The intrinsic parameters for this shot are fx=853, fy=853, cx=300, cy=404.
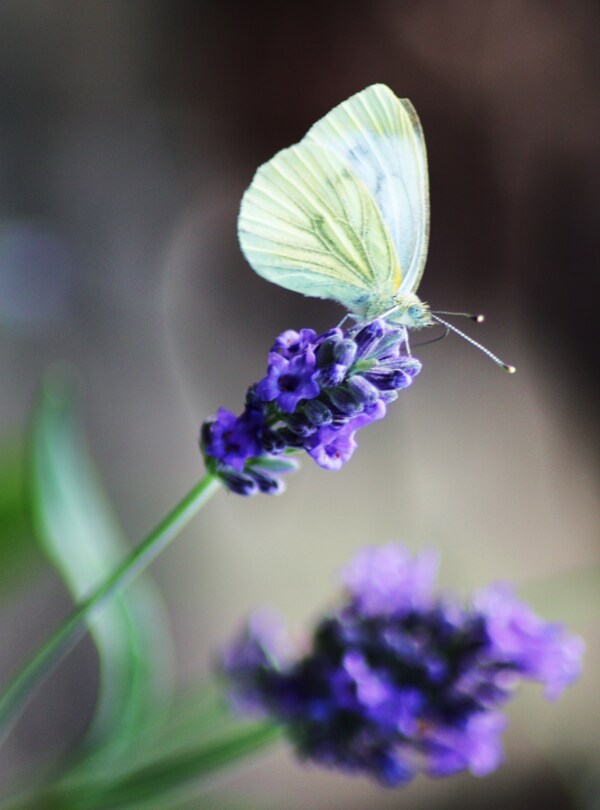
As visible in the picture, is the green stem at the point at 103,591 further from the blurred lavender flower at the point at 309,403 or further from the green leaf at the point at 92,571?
the green leaf at the point at 92,571

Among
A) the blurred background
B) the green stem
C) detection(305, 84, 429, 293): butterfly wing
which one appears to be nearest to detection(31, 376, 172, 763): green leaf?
the green stem

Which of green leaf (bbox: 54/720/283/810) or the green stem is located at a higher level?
the green stem

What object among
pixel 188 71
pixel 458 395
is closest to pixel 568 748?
pixel 458 395

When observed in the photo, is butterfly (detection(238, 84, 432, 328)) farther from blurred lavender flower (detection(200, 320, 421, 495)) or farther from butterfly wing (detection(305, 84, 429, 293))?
blurred lavender flower (detection(200, 320, 421, 495))

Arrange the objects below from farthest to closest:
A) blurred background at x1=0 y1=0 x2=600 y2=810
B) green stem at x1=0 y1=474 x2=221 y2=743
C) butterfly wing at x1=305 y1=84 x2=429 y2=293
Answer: blurred background at x1=0 y1=0 x2=600 y2=810, butterfly wing at x1=305 y1=84 x2=429 y2=293, green stem at x1=0 y1=474 x2=221 y2=743

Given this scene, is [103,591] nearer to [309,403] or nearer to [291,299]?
[309,403]

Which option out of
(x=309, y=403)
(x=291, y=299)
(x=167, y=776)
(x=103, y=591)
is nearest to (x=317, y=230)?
(x=309, y=403)
